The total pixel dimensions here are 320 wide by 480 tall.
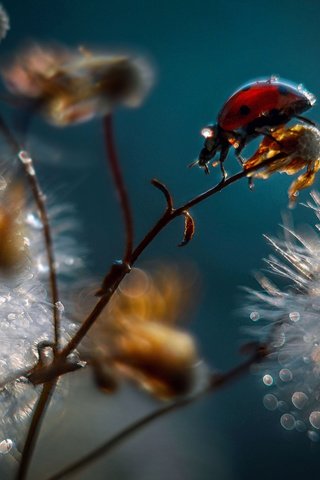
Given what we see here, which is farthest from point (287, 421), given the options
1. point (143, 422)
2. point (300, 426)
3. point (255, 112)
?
point (255, 112)

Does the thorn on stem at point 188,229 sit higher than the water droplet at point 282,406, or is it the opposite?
the thorn on stem at point 188,229

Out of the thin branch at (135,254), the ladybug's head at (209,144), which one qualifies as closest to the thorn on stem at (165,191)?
the thin branch at (135,254)

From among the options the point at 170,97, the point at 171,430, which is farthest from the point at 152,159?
the point at 171,430

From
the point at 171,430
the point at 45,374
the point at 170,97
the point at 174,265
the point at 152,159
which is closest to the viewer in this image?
the point at 45,374

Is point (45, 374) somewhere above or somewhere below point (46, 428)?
above

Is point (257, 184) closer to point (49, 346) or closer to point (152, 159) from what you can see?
point (49, 346)

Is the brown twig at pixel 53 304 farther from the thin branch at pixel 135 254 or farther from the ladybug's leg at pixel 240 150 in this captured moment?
the ladybug's leg at pixel 240 150
